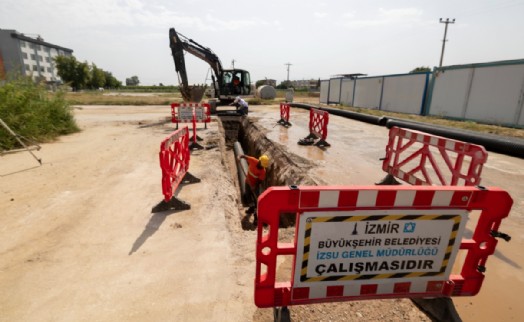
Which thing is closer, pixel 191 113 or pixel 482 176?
pixel 482 176

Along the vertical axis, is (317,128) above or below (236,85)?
below

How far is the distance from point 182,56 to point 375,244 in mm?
17620

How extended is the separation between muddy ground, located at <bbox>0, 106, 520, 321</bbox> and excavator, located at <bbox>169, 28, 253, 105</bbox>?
462 inches

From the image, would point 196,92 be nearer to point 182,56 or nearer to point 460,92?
point 182,56

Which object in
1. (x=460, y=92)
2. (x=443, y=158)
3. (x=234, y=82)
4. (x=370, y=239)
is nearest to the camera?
(x=370, y=239)

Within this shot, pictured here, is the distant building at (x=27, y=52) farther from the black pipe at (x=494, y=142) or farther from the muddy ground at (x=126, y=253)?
the black pipe at (x=494, y=142)

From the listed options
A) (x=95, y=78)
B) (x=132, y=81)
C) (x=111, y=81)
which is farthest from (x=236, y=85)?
(x=132, y=81)

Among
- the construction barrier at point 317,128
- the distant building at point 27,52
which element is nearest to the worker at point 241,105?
the construction barrier at point 317,128

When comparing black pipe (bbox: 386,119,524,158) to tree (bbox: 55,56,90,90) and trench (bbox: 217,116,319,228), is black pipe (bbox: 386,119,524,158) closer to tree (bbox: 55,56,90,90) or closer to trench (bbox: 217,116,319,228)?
trench (bbox: 217,116,319,228)

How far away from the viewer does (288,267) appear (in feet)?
11.5

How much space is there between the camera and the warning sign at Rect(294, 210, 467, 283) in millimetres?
2297

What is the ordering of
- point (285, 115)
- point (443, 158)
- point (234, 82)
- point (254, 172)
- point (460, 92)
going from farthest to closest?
1. point (234, 82)
2. point (460, 92)
3. point (285, 115)
4. point (254, 172)
5. point (443, 158)

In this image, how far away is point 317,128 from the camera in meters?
12.3

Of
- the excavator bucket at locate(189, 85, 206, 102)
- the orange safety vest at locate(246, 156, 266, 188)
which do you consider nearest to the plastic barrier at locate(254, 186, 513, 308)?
the orange safety vest at locate(246, 156, 266, 188)
